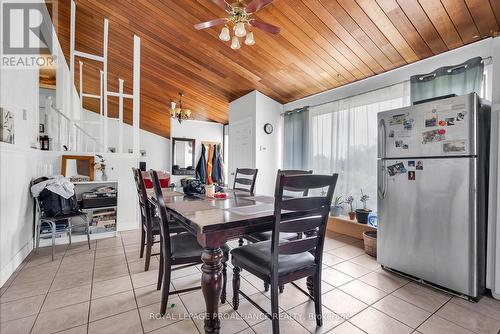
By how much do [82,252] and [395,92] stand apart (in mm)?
4347

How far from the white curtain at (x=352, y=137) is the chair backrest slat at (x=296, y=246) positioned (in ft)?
7.41

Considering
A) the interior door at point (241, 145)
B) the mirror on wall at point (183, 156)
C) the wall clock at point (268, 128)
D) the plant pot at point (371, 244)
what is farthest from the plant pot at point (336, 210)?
the mirror on wall at point (183, 156)

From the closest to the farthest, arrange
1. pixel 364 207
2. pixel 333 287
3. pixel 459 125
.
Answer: pixel 459 125 → pixel 333 287 → pixel 364 207

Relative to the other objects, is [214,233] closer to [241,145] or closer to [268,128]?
[268,128]

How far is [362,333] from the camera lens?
1505mm

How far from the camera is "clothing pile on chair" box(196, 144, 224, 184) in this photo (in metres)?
6.75

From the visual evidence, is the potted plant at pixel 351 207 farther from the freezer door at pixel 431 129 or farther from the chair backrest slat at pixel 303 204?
the chair backrest slat at pixel 303 204

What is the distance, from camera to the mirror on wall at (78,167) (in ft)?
10.6

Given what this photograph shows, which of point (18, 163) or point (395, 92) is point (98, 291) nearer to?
point (18, 163)

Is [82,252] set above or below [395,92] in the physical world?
below

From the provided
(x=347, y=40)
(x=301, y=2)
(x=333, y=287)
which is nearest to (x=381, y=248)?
(x=333, y=287)

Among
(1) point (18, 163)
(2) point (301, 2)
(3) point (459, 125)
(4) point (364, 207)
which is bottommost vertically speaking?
(4) point (364, 207)

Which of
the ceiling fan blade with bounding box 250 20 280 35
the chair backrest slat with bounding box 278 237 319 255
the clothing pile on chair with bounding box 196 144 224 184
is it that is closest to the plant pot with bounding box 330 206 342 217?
the chair backrest slat with bounding box 278 237 319 255

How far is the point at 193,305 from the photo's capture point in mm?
1777
